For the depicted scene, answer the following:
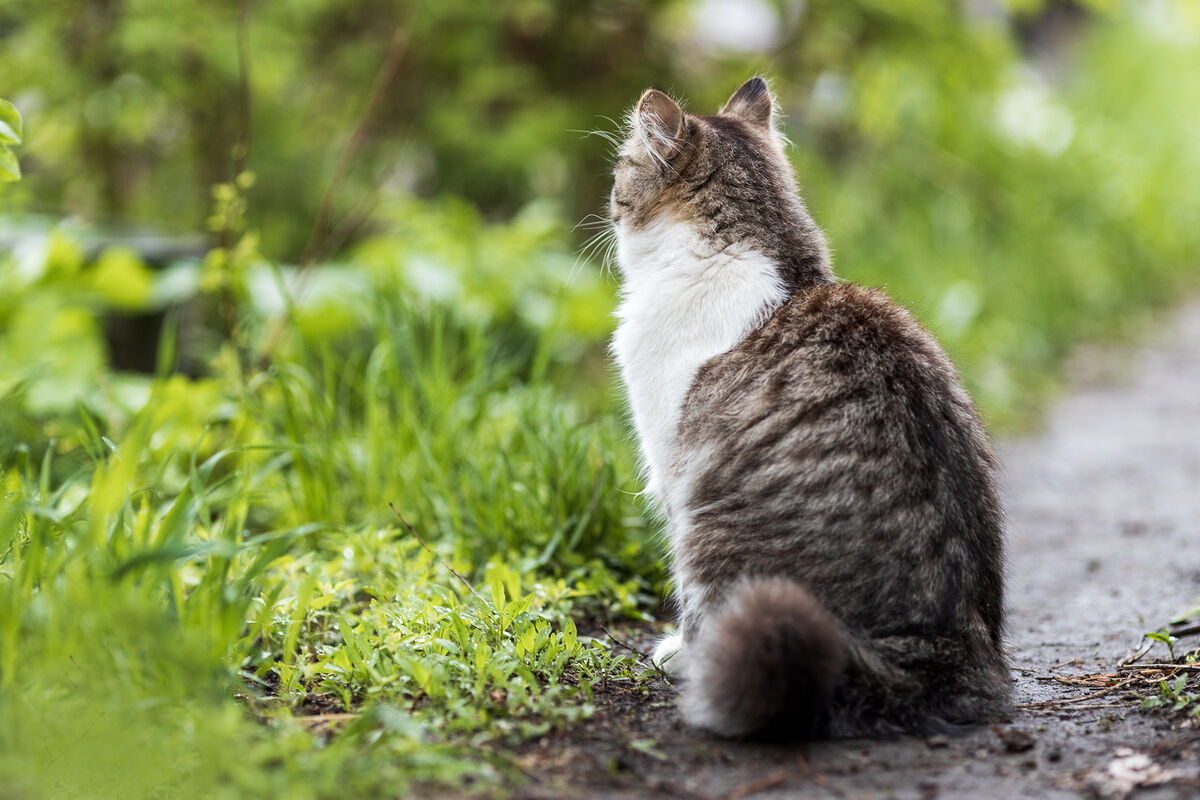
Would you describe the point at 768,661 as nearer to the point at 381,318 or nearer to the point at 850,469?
the point at 850,469

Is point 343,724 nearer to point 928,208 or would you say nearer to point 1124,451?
point 1124,451

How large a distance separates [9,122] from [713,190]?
1.70m

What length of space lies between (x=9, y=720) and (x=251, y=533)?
1789 mm

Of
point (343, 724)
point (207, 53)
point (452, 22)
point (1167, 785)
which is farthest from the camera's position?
point (452, 22)

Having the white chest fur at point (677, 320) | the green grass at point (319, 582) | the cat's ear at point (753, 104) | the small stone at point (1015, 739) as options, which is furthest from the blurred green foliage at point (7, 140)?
the small stone at point (1015, 739)

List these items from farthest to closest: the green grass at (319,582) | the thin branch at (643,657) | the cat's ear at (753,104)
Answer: the cat's ear at (753,104) → the thin branch at (643,657) → the green grass at (319,582)

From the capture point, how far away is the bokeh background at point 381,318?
2084 mm

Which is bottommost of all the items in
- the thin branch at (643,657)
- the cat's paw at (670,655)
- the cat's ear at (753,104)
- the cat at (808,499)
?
the thin branch at (643,657)

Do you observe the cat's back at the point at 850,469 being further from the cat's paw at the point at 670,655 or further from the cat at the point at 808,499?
the cat's paw at the point at 670,655

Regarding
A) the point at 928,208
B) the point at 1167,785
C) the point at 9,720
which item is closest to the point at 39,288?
the point at 9,720

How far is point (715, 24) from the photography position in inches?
281

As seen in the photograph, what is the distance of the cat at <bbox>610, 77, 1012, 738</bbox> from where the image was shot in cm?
220

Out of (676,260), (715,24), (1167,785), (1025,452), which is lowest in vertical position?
(1167,785)

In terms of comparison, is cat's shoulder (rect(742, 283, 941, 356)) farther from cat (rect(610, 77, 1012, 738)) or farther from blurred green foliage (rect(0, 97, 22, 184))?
blurred green foliage (rect(0, 97, 22, 184))
